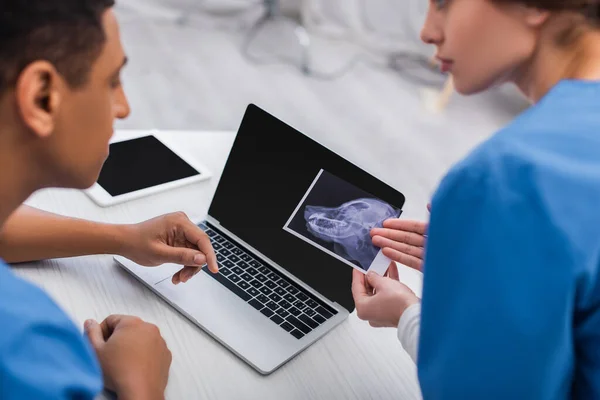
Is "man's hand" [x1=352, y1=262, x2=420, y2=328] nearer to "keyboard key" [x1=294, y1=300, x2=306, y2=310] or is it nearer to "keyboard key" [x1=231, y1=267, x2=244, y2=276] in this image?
"keyboard key" [x1=294, y1=300, x2=306, y2=310]

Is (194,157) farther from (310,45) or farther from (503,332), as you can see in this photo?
(310,45)

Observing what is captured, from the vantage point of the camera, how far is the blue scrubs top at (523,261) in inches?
27.8

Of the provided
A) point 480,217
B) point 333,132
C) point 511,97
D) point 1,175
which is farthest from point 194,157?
point 511,97

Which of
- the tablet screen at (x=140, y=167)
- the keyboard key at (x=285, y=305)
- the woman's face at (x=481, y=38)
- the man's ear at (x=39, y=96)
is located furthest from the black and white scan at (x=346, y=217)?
the man's ear at (x=39, y=96)

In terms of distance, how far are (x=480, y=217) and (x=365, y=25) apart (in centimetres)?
322

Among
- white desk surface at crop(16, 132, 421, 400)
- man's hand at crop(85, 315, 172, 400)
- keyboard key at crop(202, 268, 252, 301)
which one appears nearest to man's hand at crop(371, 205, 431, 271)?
white desk surface at crop(16, 132, 421, 400)

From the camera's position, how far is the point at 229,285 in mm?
1122

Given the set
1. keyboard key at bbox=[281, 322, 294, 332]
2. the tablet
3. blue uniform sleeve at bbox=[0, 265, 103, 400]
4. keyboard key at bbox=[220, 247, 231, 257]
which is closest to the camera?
blue uniform sleeve at bbox=[0, 265, 103, 400]

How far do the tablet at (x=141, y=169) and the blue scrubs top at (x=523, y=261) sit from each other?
0.67 m

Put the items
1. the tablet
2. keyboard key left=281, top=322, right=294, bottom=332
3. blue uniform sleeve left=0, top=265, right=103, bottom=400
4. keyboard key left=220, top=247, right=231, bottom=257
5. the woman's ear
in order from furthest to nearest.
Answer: the tablet < keyboard key left=220, top=247, right=231, bottom=257 < keyboard key left=281, top=322, right=294, bottom=332 < the woman's ear < blue uniform sleeve left=0, top=265, right=103, bottom=400

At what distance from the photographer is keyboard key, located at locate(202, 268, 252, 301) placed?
110 cm

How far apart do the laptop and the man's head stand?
304mm

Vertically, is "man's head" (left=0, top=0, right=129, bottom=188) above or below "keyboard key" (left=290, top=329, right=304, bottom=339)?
above

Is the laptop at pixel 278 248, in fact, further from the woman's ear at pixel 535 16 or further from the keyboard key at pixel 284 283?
the woman's ear at pixel 535 16
